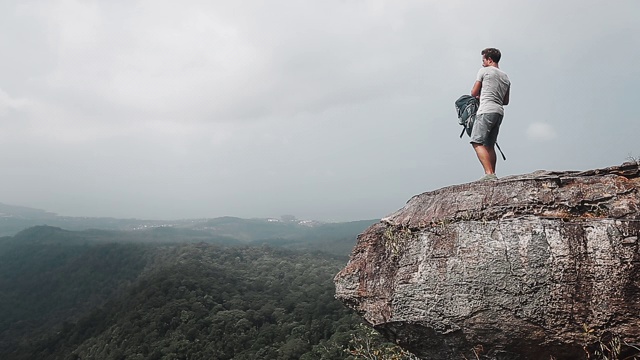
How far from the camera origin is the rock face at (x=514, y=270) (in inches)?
201

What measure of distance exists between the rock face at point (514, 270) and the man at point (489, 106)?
99 centimetres

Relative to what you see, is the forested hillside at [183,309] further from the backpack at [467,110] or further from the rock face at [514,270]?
the backpack at [467,110]

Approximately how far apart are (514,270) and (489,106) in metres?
3.16

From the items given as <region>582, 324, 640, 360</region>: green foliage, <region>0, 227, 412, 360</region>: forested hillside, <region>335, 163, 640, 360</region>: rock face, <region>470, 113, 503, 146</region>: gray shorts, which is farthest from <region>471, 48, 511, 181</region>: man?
<region>0, 227, 412, 360</region>: forested hillside

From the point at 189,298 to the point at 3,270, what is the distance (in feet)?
333

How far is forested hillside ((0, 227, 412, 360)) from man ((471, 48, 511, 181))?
1051cm

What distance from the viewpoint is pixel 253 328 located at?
4397 centimetres

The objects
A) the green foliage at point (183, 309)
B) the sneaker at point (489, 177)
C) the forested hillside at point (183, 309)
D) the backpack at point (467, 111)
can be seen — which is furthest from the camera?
the green foliage at point (183, 309)

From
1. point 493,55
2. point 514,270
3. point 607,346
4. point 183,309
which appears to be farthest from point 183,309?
point 607,346

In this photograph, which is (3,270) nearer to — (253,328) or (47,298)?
(47,298)

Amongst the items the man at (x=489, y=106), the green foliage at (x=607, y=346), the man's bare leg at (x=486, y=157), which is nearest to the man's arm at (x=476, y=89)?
the man at (x=489, y=106)

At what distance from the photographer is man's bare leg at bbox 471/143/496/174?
7406 millimetres

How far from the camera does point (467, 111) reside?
7836mm

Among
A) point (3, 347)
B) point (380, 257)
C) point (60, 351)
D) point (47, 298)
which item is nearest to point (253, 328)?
point (60, 351)
